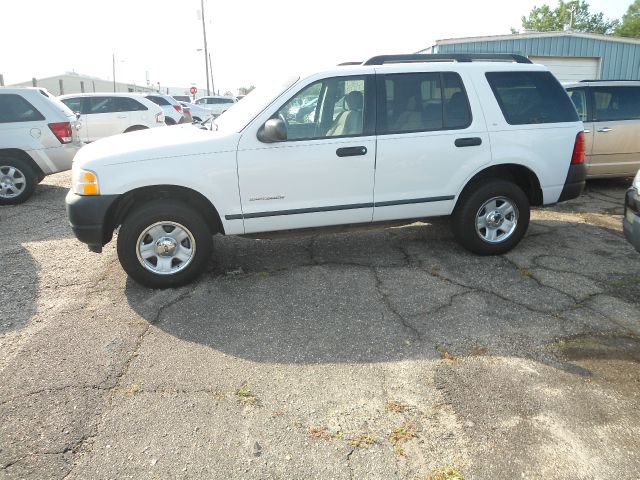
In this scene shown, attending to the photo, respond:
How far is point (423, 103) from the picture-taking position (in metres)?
4.54

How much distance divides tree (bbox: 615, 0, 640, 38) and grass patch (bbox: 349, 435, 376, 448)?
57.2 meters

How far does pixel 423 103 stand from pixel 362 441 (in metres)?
3.24

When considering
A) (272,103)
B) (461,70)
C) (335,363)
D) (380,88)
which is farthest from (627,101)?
(335,363)

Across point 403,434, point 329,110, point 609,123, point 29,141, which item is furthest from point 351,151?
point 29,141

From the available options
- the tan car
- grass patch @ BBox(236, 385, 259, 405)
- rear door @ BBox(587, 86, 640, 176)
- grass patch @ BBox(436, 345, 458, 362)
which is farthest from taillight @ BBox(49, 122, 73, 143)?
rear door @ BBox(587, 86, 640, 176)

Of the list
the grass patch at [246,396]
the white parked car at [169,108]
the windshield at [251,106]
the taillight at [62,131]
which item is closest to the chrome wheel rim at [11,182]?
the taillight at [62,131]

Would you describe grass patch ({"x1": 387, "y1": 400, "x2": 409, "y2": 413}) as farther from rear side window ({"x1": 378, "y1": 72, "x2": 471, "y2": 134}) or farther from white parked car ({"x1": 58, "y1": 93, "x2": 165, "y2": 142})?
white parked car ({"x1": 58, "y1": 93, "x2": 165, "y2": 142})

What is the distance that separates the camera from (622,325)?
144 inches

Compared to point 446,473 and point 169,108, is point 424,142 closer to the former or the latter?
point 446,473

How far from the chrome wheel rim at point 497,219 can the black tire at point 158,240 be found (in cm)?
278

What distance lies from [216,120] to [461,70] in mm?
2510

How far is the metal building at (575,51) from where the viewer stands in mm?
A: 17031

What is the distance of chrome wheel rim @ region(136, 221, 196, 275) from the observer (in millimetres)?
4156

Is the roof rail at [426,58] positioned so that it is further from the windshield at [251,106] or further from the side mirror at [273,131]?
the side mirror at [273,131]
